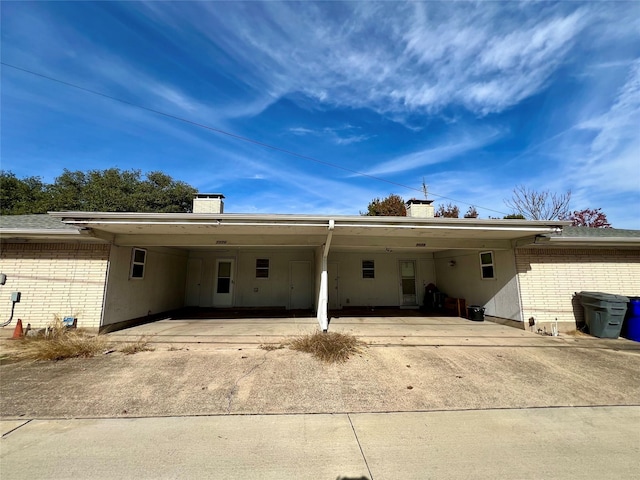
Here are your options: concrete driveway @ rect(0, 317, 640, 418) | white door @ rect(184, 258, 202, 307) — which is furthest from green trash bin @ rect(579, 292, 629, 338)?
white door @ rect(184, 258, 202, 307)

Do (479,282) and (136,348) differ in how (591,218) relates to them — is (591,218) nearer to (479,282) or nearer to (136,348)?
(479,282)

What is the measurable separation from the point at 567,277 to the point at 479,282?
236 centimetres

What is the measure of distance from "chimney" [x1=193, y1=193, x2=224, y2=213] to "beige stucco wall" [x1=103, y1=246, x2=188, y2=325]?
2.13m

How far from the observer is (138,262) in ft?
28.4

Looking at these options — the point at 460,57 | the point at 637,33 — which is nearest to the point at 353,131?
the point at 460,57

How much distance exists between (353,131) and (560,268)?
895 cm

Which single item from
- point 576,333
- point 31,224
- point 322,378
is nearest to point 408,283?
point 576,333

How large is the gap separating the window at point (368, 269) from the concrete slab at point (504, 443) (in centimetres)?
896

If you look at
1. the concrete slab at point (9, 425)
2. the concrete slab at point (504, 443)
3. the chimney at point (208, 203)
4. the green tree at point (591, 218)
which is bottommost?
the concrete slab at point (9, 425)

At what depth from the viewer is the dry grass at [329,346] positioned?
533 cm

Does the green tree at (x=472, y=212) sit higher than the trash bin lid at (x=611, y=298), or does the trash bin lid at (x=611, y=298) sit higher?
the green tree at (x=472, y=212)

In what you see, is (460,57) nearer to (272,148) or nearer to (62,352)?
(272,148)

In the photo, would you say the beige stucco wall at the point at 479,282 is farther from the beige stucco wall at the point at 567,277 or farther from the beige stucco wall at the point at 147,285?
the beige stucco wall at the point at 147,285

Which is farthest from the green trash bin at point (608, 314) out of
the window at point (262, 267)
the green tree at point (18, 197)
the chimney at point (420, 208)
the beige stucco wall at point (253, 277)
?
the green tree at point (18, 197)
